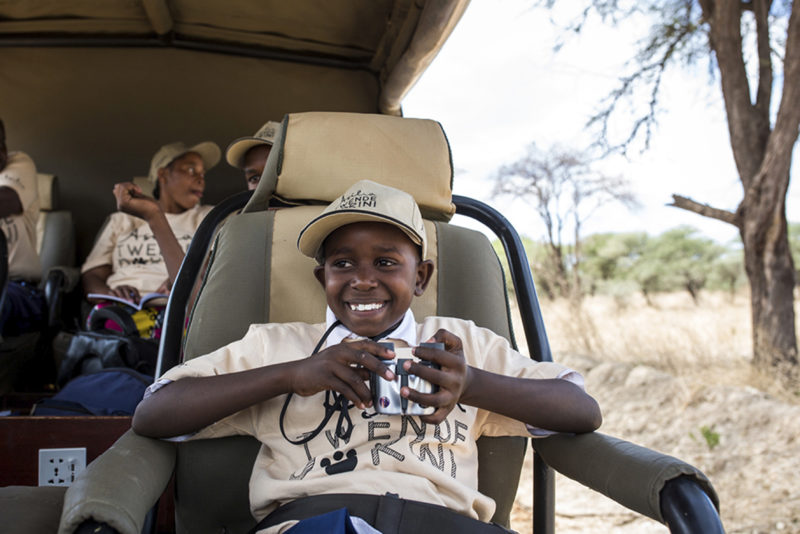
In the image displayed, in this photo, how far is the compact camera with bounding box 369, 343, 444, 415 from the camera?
121 centimetres

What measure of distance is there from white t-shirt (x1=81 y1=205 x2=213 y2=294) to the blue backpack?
2.99ft

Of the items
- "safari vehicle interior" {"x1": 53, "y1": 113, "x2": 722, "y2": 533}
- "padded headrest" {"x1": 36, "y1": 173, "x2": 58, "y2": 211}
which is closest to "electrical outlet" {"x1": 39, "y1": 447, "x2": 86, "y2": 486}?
"safari vehicle interior" {"x1": 53, "y1": 113, "x2": 722, "y2": 533}

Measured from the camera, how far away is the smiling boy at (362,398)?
128cm

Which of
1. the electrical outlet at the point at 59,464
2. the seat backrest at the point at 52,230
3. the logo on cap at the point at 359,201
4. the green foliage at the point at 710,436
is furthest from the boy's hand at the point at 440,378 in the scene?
the seat backrest at the point at 52,230

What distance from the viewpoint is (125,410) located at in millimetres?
2281

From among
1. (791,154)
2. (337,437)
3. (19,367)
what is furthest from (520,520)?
(791,154)

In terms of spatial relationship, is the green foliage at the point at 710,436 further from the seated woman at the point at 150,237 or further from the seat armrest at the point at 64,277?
the seat armrest at the point at 64,277

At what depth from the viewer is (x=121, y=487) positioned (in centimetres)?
107

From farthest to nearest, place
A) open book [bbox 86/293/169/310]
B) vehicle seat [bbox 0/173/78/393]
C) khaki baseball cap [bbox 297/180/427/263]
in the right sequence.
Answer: vehicle seat [bbox 0/173/78/393] → open book [bbox 86/293/169/310] → khaki baseball cap [bbox 297/180/427/263]

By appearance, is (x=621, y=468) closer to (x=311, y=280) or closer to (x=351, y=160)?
(x=311, y=280)

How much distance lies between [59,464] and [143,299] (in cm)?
98

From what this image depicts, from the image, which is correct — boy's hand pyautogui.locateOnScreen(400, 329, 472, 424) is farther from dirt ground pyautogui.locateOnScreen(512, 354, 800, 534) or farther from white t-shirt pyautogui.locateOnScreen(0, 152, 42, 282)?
white t-shirt pyautogui.locateOnScreen(0, 152, 42, 282)

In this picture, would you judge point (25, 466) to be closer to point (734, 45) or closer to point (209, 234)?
point (209, 234)

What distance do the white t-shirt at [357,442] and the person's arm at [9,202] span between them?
7.97 feet
